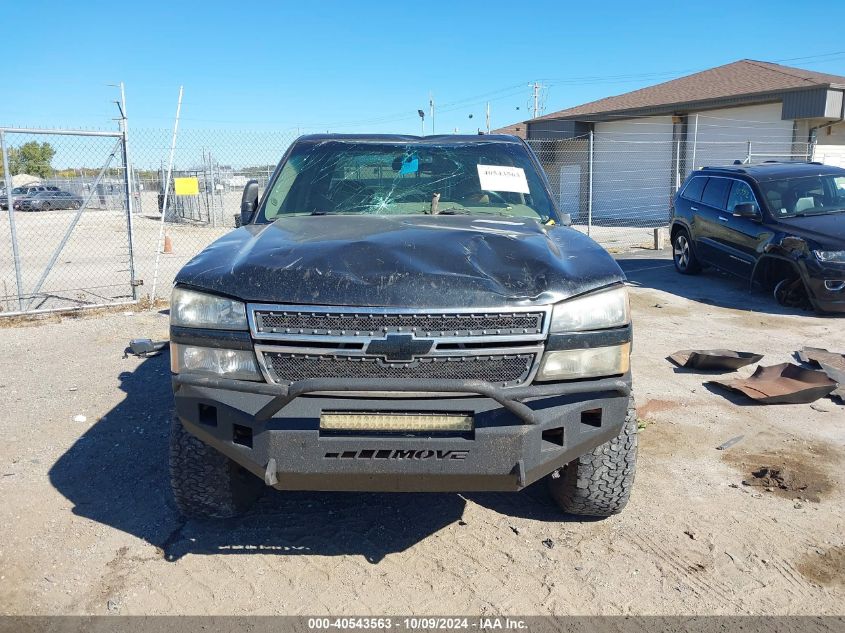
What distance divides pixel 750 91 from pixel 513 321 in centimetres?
2146

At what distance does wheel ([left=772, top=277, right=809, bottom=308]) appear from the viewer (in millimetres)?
8680

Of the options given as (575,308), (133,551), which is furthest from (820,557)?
(133,551)

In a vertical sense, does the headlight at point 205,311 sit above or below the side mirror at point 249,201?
below

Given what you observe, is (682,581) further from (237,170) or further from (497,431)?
(237,170)

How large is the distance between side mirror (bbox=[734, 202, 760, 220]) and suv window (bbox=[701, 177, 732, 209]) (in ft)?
3.49

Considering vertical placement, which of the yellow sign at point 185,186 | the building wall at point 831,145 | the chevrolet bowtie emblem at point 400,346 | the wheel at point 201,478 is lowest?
the wheel at point 201,478

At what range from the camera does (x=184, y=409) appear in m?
2.87

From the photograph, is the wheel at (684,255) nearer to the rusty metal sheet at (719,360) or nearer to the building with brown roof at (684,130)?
the rusty metal sheet at (719,360)

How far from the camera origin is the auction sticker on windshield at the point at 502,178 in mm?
4246

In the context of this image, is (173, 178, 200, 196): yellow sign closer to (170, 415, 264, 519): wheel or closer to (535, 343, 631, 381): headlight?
(170, 415, 264, 519): wheel

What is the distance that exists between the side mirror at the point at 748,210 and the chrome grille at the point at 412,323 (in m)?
7.48

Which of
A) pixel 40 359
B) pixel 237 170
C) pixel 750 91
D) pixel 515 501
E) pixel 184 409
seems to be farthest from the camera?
pixel 237 170

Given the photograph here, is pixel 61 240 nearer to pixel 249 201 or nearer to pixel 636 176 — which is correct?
pixel 249 201

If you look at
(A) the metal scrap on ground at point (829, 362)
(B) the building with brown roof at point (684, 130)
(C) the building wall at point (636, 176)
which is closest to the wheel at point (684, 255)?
(A) the metal scrap on ground at point (829, 362)
